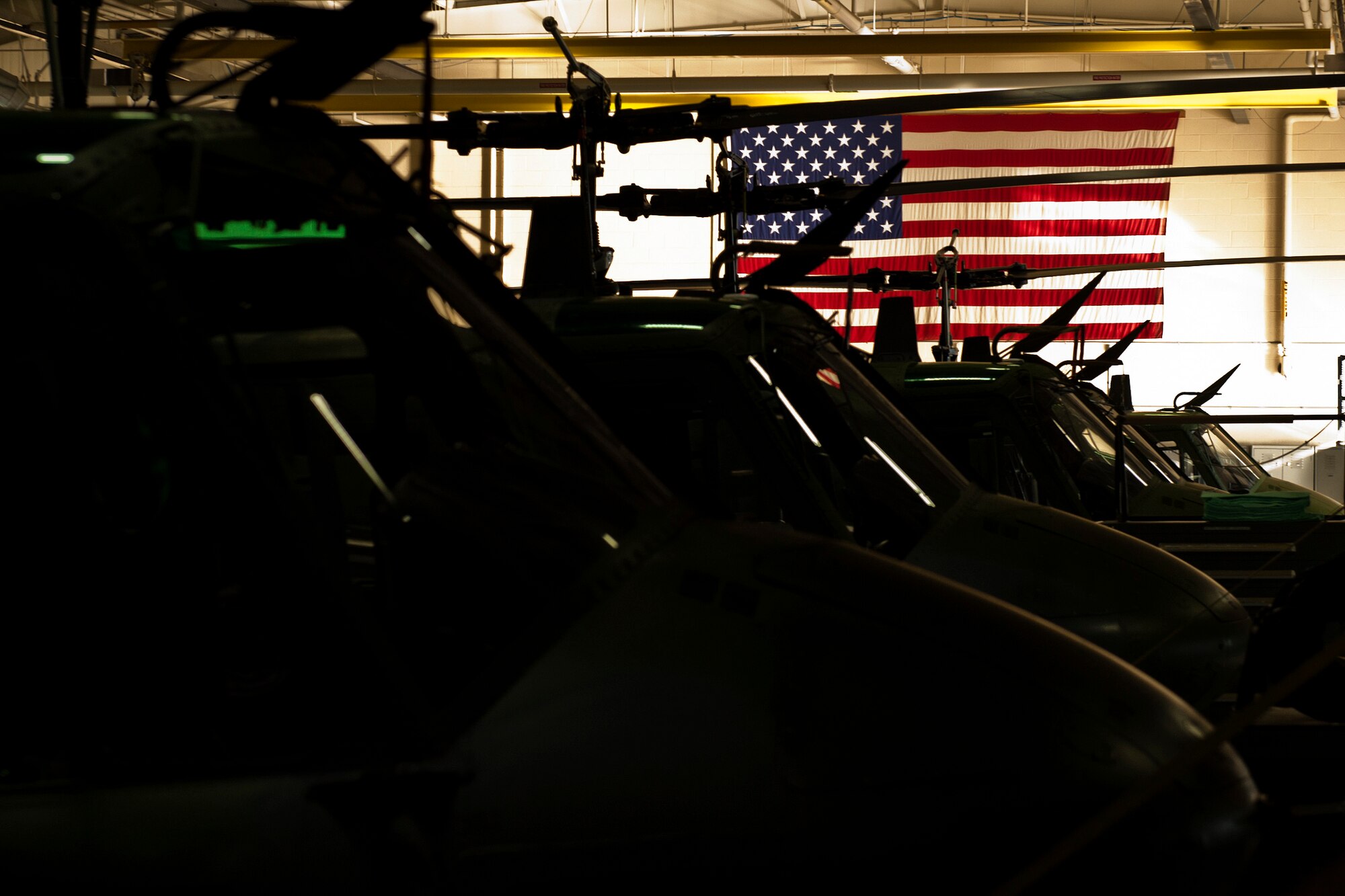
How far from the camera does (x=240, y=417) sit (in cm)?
138

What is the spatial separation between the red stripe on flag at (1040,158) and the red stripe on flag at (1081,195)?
0.31 m

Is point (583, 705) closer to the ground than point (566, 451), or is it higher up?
closer to the ground

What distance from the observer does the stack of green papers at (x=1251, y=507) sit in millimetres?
5215

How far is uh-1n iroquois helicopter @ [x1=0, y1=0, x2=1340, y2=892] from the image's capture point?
1276mm

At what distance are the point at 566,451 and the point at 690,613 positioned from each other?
0.33m

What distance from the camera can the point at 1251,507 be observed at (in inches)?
206

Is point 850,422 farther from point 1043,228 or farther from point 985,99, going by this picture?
point 1043,228

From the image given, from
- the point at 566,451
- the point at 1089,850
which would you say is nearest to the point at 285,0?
the point at 566,451

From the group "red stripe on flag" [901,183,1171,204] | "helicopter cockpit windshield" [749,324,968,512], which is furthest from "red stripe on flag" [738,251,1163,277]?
"helicopter cockpit windshield" [749,324,968,512]

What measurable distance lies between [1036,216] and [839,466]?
15250 mm

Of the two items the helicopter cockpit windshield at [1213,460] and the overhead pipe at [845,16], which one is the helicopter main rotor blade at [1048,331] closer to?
the helicopter cockpit windshield at [1213,460]

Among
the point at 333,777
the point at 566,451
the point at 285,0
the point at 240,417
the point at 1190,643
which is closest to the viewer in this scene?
the point at 333,777

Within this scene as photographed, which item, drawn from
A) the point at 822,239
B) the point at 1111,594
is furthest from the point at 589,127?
the point at 1111,594

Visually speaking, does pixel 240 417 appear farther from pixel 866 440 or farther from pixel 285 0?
pixel 866 440
